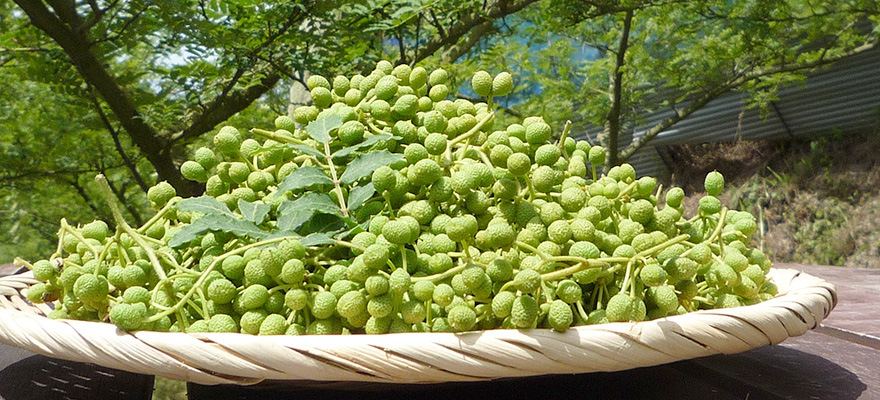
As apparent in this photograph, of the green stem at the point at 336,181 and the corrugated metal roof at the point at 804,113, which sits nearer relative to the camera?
the green stem at the point at 336,181

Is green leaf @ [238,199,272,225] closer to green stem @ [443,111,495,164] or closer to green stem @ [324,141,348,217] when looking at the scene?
green stem @ [324,141,348,217]

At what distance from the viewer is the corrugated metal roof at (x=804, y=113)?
5781 millimetres

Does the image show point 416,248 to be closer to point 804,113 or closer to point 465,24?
point 465,24

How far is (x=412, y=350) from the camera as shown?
522 mm

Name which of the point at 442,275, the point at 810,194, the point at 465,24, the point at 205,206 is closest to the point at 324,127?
the point at 205,206

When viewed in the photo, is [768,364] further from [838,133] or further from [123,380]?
[838,133]

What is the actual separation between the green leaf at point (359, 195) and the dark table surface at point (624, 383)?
202 millimetres

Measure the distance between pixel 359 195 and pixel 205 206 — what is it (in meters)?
0.19

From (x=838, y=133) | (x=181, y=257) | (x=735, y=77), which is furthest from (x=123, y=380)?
(x=838, y=133)

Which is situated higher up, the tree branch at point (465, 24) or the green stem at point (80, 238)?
the tree branch at point (465, 24)

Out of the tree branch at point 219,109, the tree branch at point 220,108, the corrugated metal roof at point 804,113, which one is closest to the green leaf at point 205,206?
the tree branch at point 220,108

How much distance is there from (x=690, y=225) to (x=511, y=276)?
1.00ft

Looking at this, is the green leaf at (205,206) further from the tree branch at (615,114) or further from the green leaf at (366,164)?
the tree branch at (615,114)

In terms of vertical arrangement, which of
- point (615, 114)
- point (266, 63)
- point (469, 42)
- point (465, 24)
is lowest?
point (266, 63)
